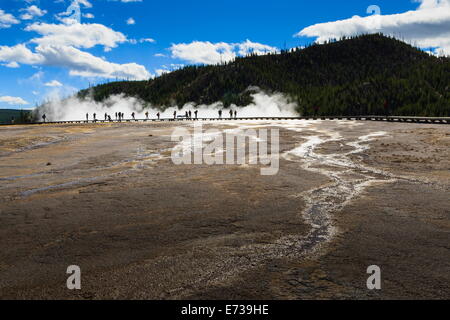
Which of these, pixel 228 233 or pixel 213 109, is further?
pixel 213 109

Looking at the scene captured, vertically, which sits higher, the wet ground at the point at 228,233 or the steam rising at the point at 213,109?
the steam rising at the point at 213,109

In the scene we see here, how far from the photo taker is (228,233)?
246 inches

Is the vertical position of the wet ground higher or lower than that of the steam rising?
lower

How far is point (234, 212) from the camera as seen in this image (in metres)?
7.51

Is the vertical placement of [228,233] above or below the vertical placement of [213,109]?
below

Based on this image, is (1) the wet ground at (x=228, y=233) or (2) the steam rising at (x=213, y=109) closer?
(1) the wet ground at (x=228, y=233)

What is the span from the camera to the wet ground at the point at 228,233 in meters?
4.41

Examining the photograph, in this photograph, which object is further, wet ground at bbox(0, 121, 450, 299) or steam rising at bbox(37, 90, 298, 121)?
steam rising at bbox(37, 90, 298, 121)

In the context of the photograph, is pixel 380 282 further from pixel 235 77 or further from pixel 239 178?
pixel 235 77

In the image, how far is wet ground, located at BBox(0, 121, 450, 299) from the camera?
14.5ft

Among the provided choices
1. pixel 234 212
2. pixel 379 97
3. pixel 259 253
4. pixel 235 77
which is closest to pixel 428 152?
pixel 234 212

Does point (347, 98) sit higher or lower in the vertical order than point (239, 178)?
higher

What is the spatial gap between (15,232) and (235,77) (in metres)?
186

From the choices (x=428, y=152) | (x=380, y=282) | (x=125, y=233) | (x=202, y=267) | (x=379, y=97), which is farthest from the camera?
(x=379, y=97)
